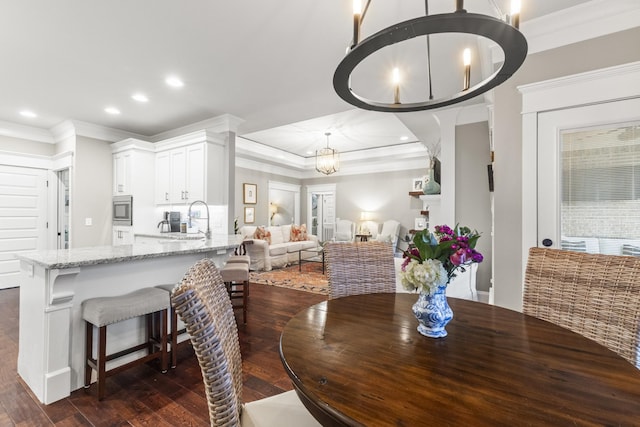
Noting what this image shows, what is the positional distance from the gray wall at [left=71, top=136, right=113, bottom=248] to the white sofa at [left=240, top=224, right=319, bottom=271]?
235cm

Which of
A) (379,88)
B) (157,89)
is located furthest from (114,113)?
(379,88)

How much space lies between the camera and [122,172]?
487cm

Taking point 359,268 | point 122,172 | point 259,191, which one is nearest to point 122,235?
point 122,172

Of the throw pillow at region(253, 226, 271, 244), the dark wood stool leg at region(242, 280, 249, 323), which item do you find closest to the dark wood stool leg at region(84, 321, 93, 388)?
the dark wood stool leg at region(242, 280, 249, 323)

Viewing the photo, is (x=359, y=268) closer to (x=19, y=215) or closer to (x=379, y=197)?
(x=19, y=215)

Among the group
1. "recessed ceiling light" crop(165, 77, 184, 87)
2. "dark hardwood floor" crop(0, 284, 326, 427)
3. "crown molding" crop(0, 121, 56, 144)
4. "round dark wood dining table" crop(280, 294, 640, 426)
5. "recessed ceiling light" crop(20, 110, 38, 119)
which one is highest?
"recessed ceiling light" crop(165, 77, 184, 87)

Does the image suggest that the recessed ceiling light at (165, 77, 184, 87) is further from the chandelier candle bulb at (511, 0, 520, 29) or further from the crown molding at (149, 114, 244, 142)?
the chandelier candle bulb at (511, 0, 520, 29)

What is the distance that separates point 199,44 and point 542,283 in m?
3.05

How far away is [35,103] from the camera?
3842 millimetres

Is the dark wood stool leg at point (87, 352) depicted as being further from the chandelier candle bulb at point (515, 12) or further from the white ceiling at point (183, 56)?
the chandelier candle bulb at point (515, 12)

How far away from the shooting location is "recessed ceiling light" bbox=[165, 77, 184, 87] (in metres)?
3.20

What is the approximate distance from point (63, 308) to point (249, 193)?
5.89 metres

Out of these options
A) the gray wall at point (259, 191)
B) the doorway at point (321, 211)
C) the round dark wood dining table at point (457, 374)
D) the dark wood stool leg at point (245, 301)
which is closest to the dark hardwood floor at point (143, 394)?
the dark wood stool leg at point (245, 301)

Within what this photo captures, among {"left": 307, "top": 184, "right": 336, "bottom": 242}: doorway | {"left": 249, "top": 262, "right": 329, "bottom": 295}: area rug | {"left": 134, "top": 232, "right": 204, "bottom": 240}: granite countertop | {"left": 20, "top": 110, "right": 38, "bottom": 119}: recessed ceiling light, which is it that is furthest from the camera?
{"left": 307, "top": 184, "right": 336, "bottom": 242}: doorway
